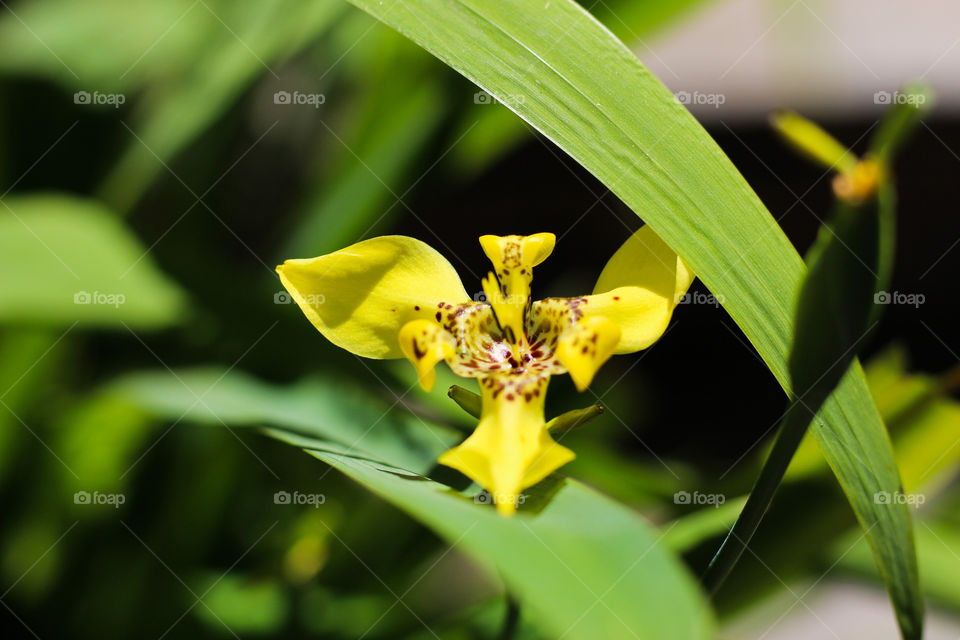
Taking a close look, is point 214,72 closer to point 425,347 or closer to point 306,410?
point 306,410

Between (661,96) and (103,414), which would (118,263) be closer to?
(103,414)

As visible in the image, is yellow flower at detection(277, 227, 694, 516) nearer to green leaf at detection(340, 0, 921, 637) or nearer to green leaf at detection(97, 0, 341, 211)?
green leaf at detection(340, 0, 921, 637)

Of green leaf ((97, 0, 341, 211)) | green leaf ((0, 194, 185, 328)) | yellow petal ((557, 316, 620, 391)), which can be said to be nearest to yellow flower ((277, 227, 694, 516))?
yellow petal ((557, 316, 620, 391))

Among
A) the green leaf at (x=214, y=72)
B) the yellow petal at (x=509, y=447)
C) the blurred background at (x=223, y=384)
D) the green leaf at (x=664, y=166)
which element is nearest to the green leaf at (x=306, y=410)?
the blurred background at (x=223, y=384)

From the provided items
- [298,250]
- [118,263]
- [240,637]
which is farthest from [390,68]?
[240,637]

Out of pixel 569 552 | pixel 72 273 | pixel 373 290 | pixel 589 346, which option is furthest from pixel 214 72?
pixel 569 552

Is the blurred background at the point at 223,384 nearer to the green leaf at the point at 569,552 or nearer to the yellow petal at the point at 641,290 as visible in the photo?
the yellow petal at the point at 641,290
